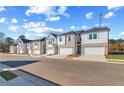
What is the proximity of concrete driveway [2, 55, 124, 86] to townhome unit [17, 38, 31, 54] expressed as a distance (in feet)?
1.57

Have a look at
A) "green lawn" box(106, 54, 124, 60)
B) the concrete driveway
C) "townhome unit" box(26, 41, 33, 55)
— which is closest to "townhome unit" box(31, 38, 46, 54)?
"townhome unit" box(26, 41, 33, 55)

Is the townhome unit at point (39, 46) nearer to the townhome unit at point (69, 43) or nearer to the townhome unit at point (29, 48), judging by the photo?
the townhome unit at point (29, 48)

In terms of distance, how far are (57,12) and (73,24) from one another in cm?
83

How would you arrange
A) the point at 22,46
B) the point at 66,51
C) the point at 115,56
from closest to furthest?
the point at 115,56
the point at 66,51
the point at 22,46

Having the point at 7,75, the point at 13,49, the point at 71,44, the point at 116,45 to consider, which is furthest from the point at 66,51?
the point at 7,75

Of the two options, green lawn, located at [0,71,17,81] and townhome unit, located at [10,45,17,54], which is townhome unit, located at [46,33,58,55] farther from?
green lawn, located at [0,71,17,81]

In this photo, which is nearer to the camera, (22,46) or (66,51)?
(66,51)

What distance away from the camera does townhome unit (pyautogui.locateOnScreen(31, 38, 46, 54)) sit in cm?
1022

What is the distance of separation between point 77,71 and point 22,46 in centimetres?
307

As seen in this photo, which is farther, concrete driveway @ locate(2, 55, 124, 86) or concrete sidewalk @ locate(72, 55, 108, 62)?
concrete sidewalk @ locate(72, 55, 108, 62)

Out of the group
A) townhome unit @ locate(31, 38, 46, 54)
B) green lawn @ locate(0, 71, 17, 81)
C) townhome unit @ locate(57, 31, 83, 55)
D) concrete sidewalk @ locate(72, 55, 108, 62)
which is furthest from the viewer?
townhome unit @ locate(31, 38, 46, 54)

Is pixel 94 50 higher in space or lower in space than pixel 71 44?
lower

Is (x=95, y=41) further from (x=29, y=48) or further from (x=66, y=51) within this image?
(x=29, y=48)

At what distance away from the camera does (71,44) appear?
33.4 ft
